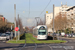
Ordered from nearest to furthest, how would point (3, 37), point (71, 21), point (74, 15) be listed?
point (3, 37)
point (71, 21)
point (74, 15)

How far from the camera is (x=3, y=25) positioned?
74125 mm

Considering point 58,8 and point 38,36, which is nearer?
point 38,36

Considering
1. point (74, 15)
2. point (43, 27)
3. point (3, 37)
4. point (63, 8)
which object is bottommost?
point (3, 37)

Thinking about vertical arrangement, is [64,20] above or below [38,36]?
above

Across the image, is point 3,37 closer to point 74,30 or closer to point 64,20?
point 64,20

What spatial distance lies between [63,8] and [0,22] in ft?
206

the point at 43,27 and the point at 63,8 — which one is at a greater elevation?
the point at 63,8

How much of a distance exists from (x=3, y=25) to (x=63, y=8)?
62.2 meters

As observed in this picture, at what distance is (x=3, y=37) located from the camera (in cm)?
4016

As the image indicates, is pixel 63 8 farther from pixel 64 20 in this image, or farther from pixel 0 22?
pixel 0 22

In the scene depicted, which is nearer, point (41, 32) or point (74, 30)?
point (41, 32)

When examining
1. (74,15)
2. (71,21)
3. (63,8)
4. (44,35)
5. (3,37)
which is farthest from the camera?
(63,8)

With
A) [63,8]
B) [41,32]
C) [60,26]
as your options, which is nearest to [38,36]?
[41,32]

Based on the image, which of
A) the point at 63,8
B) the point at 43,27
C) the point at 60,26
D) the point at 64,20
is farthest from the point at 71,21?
the point at 63,8
